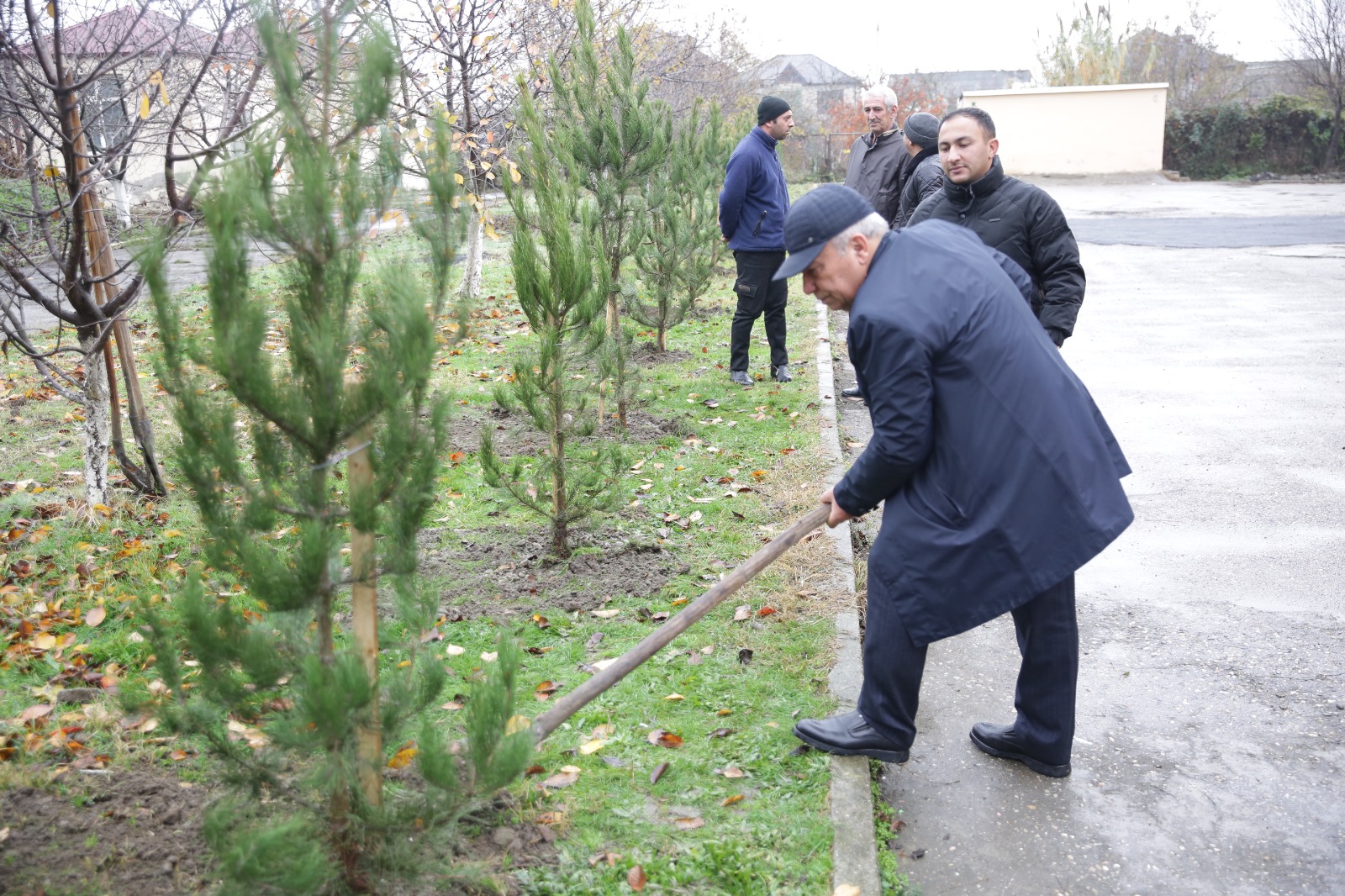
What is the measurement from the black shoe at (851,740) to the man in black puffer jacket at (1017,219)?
222 centimetres

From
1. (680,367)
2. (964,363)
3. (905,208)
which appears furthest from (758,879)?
(680,367)

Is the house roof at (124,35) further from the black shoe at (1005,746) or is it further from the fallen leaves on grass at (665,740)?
the black shoe at (1005,746)

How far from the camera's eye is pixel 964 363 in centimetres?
305

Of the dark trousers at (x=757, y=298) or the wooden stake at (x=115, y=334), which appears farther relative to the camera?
the dark trousers at (x=757, y=298)

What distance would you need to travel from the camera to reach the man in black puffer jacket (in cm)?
486

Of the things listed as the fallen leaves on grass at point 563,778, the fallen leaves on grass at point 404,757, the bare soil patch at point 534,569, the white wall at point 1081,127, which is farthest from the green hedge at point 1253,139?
the fallen leaves on grass at point 404,757

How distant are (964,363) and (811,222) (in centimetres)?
61

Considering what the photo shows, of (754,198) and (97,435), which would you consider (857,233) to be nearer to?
(97,435)

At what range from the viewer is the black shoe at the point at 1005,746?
3.61 meters

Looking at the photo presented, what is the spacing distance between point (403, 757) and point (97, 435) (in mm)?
3027

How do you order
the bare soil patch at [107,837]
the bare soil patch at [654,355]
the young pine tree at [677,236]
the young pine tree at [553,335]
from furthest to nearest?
1. the bare soil patch at [654,355]
2. the young pine tree at [677,236]
3. the young pine tree at [553,335]
4. the bare soil patch at [107,837]

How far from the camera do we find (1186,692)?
4152mm

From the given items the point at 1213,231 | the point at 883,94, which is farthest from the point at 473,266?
the point at 1213,231

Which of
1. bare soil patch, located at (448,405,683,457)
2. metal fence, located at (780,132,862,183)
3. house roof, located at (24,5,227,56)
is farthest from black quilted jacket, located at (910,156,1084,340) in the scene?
metal fence, located at (780,132,862,183)
